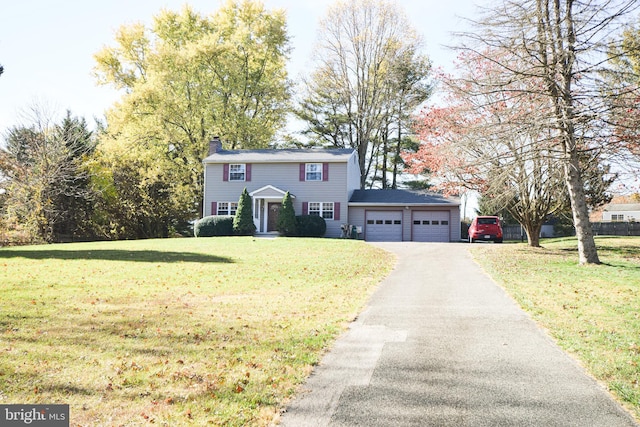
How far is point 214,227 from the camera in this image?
2780 centimetres

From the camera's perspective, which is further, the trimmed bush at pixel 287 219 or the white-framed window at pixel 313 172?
the white-framed window at pixel 313 172

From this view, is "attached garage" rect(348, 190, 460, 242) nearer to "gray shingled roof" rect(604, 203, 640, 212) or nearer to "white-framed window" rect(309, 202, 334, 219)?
"white-framed window" rect(309, 202, 334, 219)

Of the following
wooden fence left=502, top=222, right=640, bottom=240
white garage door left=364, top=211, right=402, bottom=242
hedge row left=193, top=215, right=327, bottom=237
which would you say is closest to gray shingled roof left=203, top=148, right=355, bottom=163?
hedge row left=193, top=215, right=327, bottom=237

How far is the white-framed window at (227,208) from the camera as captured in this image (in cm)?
2998

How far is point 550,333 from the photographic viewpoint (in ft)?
22.5

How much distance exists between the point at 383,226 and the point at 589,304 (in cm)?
2088

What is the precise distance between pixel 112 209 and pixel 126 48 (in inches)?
543

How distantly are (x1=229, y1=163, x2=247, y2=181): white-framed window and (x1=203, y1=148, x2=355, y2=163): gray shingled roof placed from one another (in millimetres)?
420

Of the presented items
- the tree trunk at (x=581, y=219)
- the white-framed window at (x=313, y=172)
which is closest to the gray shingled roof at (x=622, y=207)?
the white-framed window at (x=313, y=172)

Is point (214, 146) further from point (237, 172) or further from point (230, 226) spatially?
point (230, 226)

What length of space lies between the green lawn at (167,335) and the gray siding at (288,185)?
608 inches

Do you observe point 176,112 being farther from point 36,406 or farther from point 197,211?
point 36,406

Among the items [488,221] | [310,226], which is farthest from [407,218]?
[310,226]

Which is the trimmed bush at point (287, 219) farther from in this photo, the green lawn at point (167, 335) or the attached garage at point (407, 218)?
the green lawn at point (167, 335)
